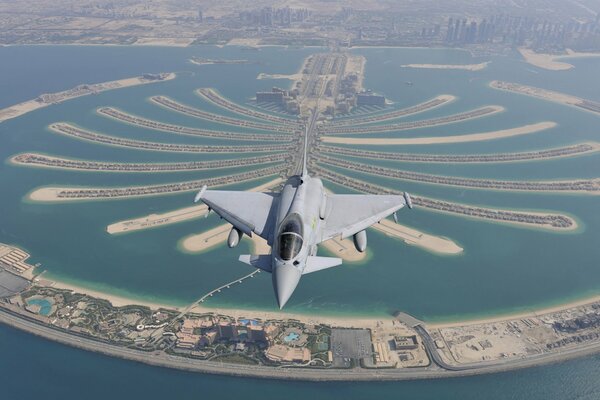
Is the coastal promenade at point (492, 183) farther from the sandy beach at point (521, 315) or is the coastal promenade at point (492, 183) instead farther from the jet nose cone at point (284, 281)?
the jet nose cone at point (284, 281)

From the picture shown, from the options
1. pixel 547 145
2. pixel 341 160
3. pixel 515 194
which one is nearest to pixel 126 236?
pixel 341 160

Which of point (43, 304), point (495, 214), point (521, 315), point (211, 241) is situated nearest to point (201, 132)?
point (211, 241)

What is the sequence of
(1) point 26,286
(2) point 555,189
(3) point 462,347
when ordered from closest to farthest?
(3) point 462,347 → (1) point 26,286 → (2) point 555,189

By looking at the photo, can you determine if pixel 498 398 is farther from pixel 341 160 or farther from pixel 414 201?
pixel 341 160

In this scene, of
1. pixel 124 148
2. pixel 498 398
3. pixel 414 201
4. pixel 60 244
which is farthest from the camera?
pixel 124 148

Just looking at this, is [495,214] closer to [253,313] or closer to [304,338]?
[304,338]

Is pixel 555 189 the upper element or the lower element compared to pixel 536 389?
upper

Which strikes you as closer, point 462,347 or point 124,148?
point 462,347
